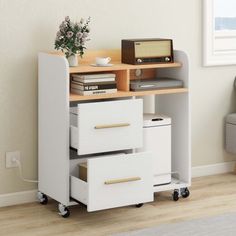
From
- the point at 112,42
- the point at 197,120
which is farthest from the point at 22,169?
the point at 197,120

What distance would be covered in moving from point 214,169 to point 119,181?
4.29ft

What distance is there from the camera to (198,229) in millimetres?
3547

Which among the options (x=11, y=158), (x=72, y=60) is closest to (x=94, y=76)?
(x=72, y=60)

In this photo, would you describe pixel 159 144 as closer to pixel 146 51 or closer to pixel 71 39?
pixel 146 51

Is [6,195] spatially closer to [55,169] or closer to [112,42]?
[55,169]

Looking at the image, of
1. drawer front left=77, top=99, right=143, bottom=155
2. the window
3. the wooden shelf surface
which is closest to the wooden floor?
drawer front left=77, top=99, right=143, bottom=155

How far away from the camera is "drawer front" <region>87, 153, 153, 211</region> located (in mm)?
3576

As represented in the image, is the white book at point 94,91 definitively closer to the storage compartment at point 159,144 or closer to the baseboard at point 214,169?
the storage compartment at point 159,144

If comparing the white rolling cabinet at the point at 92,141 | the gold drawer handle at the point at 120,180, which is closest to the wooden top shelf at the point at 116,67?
the white rolling cabinet at the point at 92,141

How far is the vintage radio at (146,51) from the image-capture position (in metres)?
3.91

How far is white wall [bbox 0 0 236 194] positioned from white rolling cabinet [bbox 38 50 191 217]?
0.09m

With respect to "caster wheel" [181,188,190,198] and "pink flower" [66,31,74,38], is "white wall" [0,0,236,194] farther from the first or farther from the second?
"caster wheel" [181,188,190,198]

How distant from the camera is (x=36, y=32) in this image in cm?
397

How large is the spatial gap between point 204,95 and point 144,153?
3.56 feet
